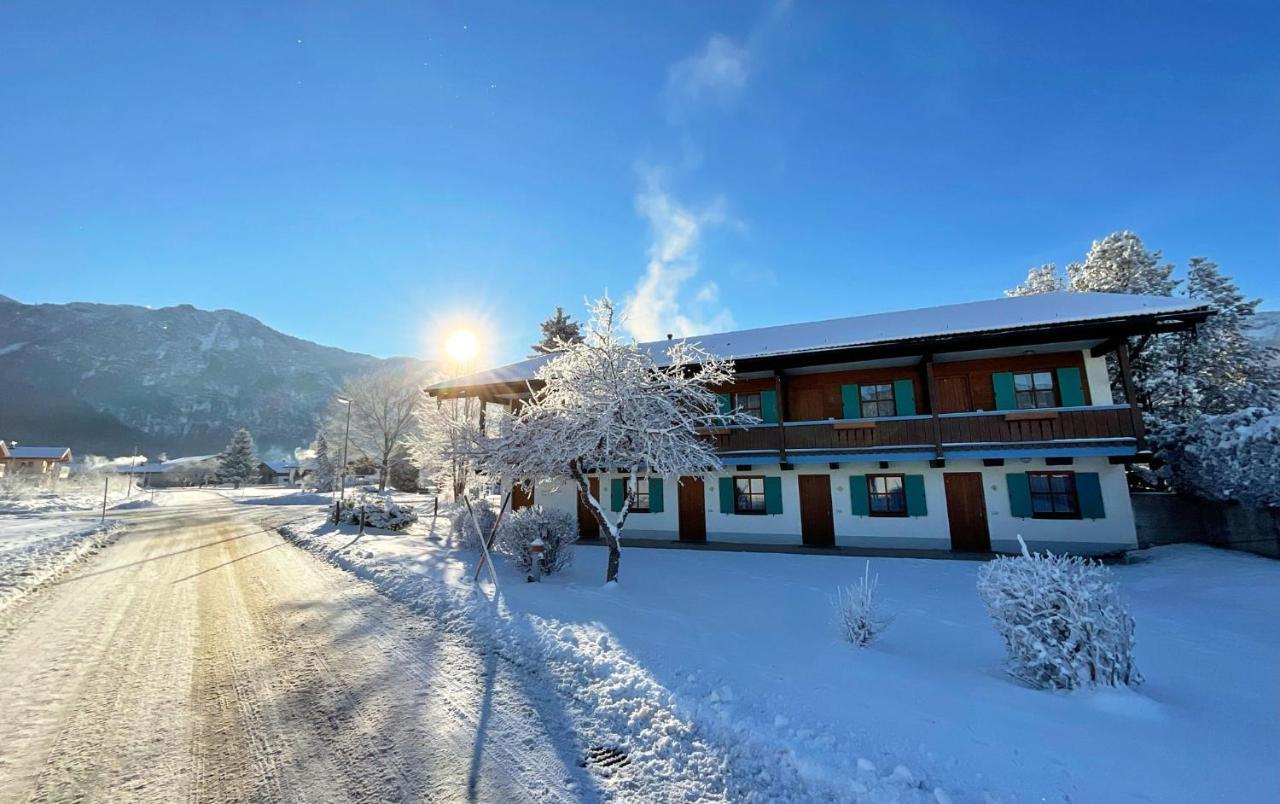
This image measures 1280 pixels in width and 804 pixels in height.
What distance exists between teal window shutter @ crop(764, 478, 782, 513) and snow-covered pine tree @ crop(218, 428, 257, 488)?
239ft

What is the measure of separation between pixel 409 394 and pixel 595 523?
29868 millimetres

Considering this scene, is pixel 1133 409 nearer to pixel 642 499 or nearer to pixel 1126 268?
pixel 1126 268

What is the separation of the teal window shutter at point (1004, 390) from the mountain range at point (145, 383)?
3838 inches

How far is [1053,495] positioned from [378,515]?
84.9ft

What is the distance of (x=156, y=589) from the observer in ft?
33.2

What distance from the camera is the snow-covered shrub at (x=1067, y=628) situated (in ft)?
16.3

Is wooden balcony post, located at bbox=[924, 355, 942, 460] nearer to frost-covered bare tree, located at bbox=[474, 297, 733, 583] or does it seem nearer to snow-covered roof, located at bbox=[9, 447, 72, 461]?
frost-covered bare tree, located at bbox=[474, 297, 733, 583]

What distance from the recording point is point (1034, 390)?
15.5 metres

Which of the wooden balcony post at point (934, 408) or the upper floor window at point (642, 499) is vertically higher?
the wooden balcony post at point (934, 408)

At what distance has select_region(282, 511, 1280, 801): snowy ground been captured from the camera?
3.67m

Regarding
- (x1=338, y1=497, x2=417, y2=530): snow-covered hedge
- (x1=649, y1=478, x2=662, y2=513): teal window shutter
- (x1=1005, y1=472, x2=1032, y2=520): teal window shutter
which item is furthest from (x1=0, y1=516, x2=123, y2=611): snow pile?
(x1=1005, y1=472, x2=1032, y2=520): teal window shutter

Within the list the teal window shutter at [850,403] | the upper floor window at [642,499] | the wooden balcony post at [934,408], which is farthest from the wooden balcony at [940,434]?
the upper floor window at [642,499]

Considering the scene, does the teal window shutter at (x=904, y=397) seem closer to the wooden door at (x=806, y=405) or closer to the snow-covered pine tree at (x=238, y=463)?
the wooden door at (x=806, y=405)

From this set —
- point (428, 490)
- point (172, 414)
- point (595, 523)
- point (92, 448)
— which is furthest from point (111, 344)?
point (595, 523)
